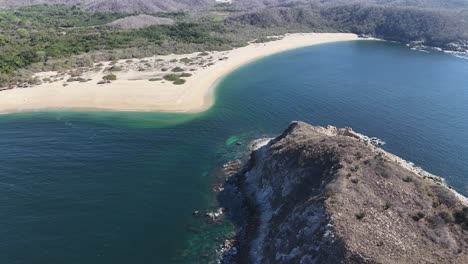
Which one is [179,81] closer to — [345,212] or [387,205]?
[345,212]

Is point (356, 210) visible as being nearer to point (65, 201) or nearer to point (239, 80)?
point (65, 201)

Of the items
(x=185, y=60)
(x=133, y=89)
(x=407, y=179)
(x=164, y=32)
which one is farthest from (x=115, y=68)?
(x=407, y=179)

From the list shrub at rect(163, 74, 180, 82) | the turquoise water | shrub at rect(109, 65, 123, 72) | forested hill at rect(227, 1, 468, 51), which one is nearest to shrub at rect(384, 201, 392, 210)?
the turquoise water

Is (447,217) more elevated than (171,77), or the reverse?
(171,77)

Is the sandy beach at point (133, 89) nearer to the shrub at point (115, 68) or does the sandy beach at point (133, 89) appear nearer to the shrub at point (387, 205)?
the shrub at point (115, 68)

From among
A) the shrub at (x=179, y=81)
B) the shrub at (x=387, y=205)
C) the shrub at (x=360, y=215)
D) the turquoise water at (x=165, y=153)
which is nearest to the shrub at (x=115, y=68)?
the shrub at (x=179, y=81)

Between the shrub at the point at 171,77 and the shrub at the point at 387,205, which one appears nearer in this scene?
the shrub at the point at 387,205
